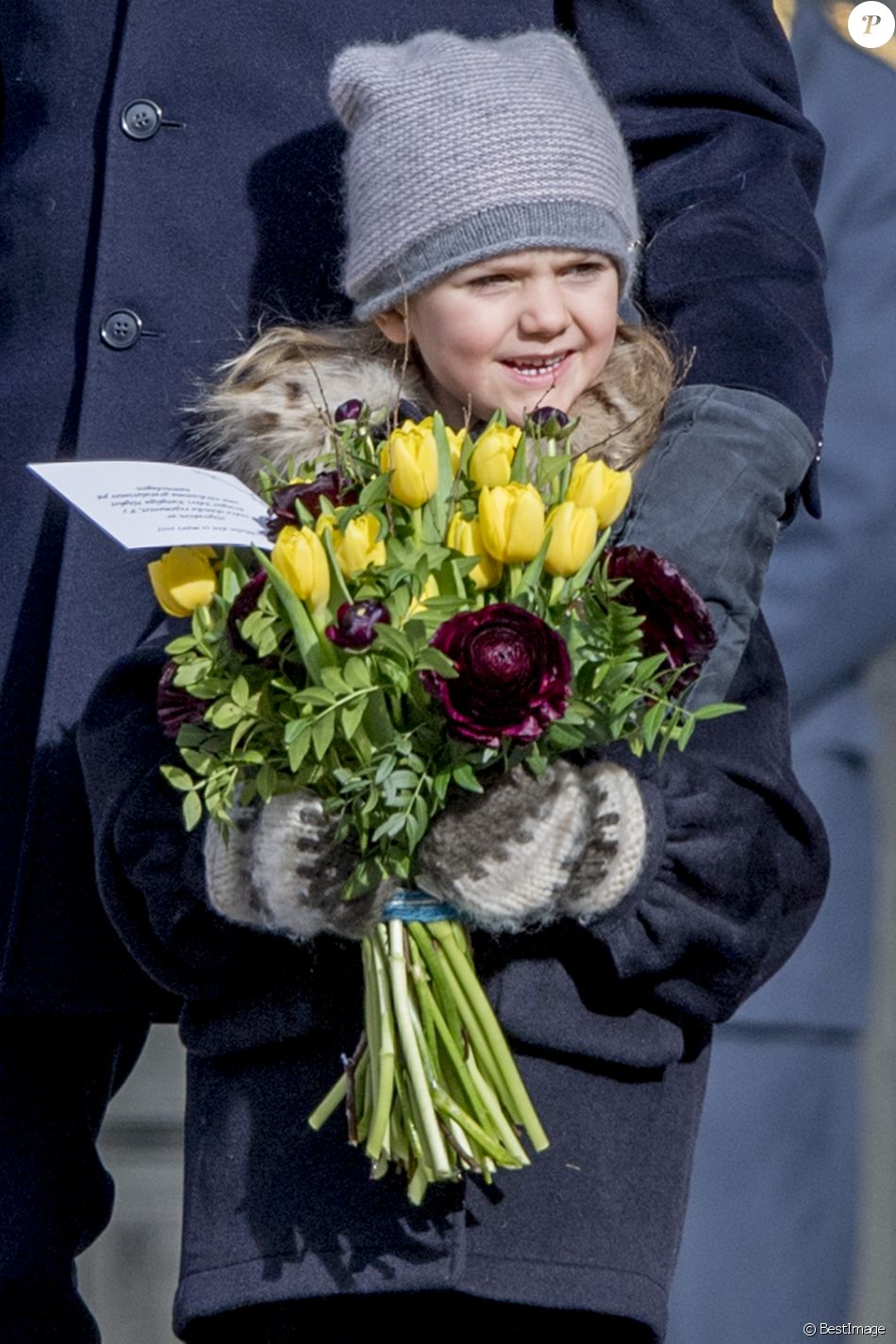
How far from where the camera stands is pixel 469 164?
246 centimetres

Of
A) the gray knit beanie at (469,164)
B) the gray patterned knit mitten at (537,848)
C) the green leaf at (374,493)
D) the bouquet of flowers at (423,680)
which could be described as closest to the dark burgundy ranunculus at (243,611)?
the bouquet of flowers at (423,680)

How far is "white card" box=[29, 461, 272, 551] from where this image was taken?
88.6 inches

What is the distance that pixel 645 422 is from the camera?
8.07 ft

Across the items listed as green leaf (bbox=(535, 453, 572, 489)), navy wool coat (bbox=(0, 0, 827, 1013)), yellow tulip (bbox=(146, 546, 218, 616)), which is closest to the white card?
yellow tulip (bbox=(146, 546, 218, 616))

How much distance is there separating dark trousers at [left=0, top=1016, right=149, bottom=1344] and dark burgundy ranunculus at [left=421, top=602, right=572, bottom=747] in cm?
81

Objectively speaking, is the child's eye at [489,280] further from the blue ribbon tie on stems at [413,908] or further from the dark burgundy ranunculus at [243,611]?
the blue ribbon tie on stems at [413,908]

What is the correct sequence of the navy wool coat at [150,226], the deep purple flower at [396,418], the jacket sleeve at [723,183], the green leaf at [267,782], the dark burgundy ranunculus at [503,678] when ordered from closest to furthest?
the dark burgundy ranunculus at [503,678] → the green leaf at [267,782] → the deep purple flower at [396,418] → the jacket sleeve at [723,183] → the navy wool coat at [150,226]

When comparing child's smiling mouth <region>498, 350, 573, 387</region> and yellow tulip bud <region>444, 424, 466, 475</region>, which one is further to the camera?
child's smiling mouth <region>498, 350, 573, 387</region>

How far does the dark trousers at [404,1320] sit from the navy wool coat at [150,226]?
1.32 ft

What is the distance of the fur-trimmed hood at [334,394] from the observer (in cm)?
246

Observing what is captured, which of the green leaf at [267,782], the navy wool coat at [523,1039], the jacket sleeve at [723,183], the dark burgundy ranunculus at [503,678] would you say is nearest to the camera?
the dark burgundy ranunculus at [503,678]

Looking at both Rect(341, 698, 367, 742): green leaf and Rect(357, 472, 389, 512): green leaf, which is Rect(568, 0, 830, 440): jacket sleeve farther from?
Rect(341, 698, 367, 742): green leaf

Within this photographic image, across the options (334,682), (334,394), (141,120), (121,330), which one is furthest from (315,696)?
(141,120)

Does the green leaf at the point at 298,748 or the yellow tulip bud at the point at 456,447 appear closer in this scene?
the green leaf at the point at 298,748
